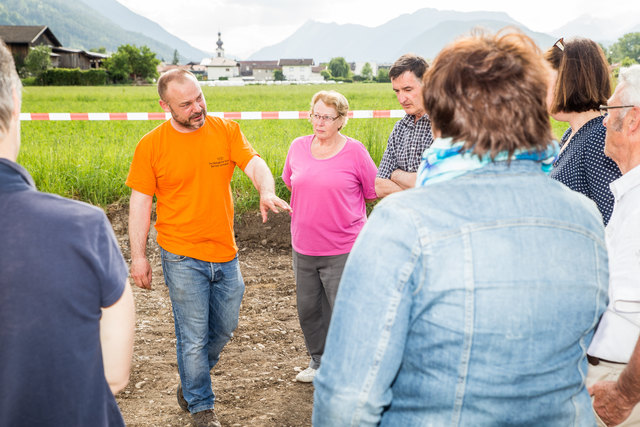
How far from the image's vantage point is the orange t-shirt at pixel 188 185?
149 inches

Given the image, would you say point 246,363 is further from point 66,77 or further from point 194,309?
point 66,77

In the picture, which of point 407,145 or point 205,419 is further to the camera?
point 407,145

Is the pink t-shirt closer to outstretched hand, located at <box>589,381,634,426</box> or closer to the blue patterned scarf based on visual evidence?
outstretched hand, located at <box>589,381,634,426</box>

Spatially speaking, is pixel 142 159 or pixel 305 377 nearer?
pixel 142 159

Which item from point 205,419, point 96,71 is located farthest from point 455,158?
point 96,71

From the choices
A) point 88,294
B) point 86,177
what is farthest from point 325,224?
point 86,177

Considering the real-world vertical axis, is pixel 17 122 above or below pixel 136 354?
above

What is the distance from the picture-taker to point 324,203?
424 centimetres

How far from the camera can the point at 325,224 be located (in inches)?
168

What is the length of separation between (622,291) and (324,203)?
2.49m

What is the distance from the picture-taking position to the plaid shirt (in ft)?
12.8

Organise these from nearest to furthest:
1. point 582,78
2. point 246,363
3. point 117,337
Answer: point 117,337 < point 582,78 < point 246,363

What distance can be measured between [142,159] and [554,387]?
3078 millimetres

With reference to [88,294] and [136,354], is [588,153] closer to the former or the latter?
[88,294]
